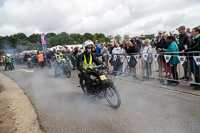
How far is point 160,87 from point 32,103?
4838 mm

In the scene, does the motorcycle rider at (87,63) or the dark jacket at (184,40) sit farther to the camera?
the dark jacket at (184,40)

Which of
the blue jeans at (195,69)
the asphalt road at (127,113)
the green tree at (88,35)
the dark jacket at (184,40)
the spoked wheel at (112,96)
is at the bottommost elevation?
the asphalt road at (127,113)

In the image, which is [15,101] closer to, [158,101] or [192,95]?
[158,101]

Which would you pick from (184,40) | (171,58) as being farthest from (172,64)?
(184,40)

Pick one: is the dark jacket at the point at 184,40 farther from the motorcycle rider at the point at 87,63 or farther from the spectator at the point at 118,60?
the motorcycle rider at the point at 87,63

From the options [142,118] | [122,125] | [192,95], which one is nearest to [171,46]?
[192,95]

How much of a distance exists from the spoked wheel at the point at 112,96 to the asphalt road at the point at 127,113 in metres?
0.15

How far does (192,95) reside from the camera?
502 centimetres

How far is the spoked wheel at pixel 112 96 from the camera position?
426 centimetres

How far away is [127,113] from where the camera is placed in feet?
13.5

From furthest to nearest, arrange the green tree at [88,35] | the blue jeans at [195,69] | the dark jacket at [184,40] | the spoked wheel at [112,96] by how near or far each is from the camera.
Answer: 1. the green tree at [88,35]
2. the dark jacket at [184,40]
3. the blue jeans at [195,69]
4. the spoked wheel at [112,96]

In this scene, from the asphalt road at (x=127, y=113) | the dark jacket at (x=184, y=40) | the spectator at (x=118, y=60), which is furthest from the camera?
the spectator at (x=118, y=60)

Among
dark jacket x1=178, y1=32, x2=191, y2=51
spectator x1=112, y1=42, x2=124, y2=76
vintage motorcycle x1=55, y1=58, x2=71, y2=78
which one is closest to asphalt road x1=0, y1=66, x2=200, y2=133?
dark jacket x1=178, y1=32, x2=191, y2=51

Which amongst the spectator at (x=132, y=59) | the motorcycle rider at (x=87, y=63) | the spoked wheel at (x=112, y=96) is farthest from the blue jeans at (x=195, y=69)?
the motorcycle rider at (x=87, y=63)
